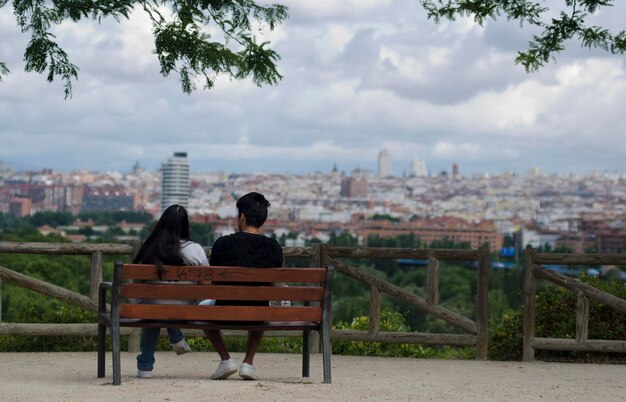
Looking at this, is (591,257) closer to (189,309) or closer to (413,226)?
(189,309)

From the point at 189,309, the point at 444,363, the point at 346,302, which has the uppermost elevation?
the point at 189,309

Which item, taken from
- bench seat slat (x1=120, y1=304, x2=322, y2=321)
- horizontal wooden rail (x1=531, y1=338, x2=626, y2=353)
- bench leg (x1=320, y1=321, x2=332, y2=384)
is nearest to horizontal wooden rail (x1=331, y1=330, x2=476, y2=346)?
horizontal wooden rail (x1=531, y1=338, x2=626, y2=353)

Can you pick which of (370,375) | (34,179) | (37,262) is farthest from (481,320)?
(34,179)

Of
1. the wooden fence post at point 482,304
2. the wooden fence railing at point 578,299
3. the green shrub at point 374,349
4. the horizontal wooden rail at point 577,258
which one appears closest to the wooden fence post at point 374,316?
the green shrub at point 374,349

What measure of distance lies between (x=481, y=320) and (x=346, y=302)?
5901 cm

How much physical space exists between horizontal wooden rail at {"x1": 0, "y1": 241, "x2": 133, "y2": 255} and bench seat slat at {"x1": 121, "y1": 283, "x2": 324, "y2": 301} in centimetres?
267

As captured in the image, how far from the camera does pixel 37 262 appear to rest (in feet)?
177

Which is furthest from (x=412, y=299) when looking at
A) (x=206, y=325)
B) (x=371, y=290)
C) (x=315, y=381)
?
(x=206, y=325)

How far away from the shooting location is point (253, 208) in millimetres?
7484

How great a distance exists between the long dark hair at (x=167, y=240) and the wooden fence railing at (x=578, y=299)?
136 inches

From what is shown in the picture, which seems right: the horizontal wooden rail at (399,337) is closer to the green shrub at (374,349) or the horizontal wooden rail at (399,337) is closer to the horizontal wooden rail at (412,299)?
the horizontal wooden rail at (412,299)

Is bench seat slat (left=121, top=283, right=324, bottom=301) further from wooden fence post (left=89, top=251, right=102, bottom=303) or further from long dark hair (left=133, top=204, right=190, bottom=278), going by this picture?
wooden fence post (left=89, top=251, right=102, bottom=303)

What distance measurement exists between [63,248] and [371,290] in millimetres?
2558

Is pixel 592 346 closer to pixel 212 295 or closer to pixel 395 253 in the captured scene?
pixel 395 253
